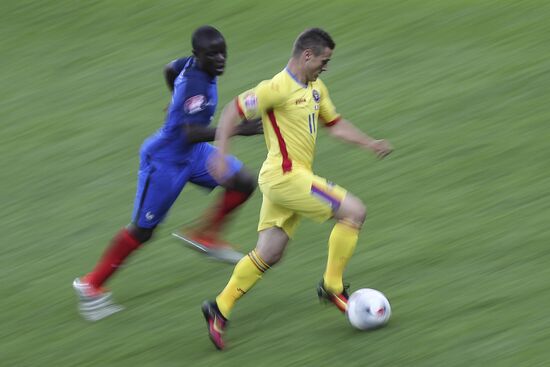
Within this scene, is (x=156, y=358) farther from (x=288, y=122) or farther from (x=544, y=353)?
(x=544, y=353)

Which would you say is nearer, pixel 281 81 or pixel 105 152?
pixel 281 81

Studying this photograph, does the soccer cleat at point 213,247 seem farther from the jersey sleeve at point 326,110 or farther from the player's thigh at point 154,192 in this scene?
the jersey sleeve at point 326,110

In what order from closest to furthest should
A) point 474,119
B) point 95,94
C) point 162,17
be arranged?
1. point 474,119
2. point 95,94
3. point 162,17

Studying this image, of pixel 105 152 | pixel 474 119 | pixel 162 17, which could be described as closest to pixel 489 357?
pixel 474 119

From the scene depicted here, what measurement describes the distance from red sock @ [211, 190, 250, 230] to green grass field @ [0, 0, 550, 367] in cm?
38

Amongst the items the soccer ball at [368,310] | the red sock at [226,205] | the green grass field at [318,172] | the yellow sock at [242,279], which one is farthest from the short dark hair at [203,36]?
the soccer ball at [368,310]

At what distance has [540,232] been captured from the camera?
9141 millimetres

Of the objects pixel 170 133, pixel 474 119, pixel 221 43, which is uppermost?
pixel 221 43

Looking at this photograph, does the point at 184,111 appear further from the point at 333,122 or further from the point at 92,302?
the point at 92,302

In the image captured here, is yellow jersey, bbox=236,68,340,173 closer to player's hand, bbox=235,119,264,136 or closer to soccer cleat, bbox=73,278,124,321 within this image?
player's hand, bbox=235,119,264,136

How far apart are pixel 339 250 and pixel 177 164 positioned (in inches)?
73.6

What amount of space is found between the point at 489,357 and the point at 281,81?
2237 mm

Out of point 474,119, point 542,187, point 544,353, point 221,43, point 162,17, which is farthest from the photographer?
point 162,17

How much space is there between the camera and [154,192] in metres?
8.96
